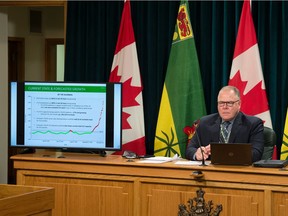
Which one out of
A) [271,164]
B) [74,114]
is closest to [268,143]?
[271,164]

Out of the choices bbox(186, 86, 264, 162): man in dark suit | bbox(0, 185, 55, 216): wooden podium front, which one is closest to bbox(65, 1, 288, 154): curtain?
bbox(186, 86, 264, 162): man in dark suit

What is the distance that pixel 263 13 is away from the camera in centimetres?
603

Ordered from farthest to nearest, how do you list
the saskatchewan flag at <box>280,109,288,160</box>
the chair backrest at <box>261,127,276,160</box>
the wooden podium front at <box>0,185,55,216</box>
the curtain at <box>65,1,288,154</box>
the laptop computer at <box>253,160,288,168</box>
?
1. the curtain at <box>65,1,288,154</box>
2. the saskatchewan flag at <box>280,109,288,160</box>
3. the chair backrest at <box>261,127,276,160</box>
4. the laptop computer at <box>253,160,288,168</box>
5. the wooden podium front at <box>0,185,55,216</box>

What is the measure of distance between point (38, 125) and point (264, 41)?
2.21 meters

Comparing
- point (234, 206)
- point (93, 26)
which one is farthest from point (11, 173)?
point (234, 206)

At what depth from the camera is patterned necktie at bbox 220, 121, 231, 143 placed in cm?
495

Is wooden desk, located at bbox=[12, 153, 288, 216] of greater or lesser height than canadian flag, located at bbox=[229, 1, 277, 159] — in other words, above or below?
below

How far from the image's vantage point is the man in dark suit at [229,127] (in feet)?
16.0

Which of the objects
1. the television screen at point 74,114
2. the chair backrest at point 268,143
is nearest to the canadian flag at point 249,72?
the chair backrest at point 268,143

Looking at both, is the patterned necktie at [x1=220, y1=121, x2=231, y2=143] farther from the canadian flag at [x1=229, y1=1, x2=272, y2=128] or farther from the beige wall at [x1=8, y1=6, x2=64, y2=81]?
the beige wall at [x1=8, y1=6, x2=64, y2=81]

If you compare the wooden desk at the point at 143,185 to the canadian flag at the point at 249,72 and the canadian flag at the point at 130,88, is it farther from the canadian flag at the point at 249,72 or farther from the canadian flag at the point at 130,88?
the canadian flag at the point at 249,72

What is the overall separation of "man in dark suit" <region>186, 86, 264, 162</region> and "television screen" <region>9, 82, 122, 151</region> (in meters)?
0.71

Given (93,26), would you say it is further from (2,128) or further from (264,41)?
(2,128)

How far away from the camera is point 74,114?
208 inches
